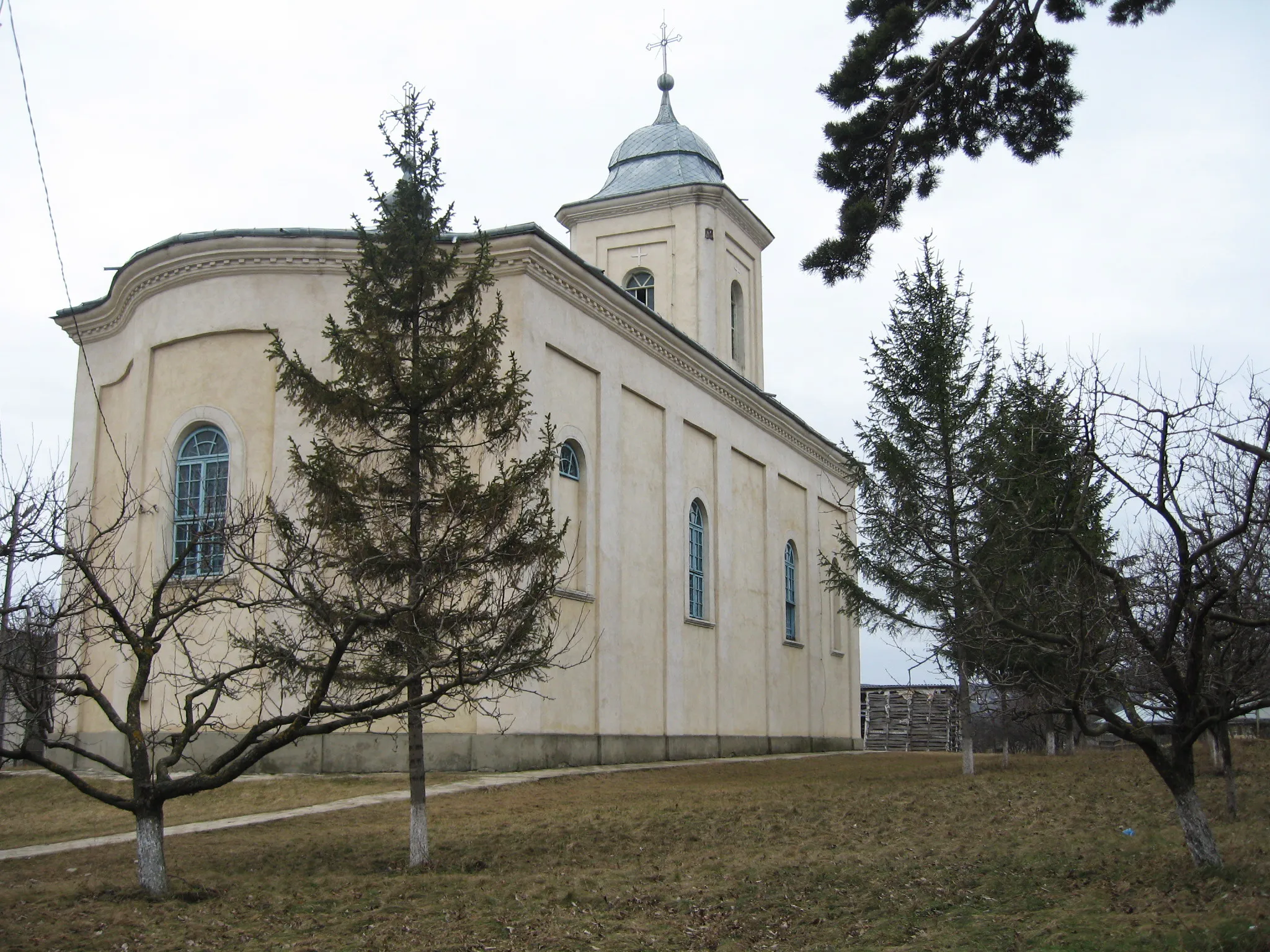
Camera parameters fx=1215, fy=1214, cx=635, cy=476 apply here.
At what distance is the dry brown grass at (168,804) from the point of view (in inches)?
659

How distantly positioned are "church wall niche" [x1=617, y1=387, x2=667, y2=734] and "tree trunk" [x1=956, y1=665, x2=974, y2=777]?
655 centimetres

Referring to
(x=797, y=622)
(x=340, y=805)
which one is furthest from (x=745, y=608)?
(x=340, y=805)

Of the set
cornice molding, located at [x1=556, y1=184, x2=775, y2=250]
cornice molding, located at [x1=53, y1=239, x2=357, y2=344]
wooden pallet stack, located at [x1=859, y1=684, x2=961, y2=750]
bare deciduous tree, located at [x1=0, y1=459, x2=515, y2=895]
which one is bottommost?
wooden pallet stack, located at [x1=859, y1=684, x2=961, y2=750]

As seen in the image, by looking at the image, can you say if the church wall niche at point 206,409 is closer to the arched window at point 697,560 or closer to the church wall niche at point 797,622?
the arched window at point 697,560

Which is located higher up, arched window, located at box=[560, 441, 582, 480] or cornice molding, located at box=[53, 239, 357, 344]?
cornice molding, located at box=[53, 239, 357, 344]

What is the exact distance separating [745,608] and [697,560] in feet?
8.89

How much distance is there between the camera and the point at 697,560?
2994 cm

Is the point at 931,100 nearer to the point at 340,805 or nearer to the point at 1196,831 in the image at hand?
the point at 1196,831

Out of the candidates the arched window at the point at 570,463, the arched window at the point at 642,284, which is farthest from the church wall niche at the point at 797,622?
the arched window at the point at 570,463

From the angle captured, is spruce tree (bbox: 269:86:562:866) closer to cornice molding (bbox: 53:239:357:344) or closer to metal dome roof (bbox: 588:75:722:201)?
cornice molding (bbox: 53:239:357:344)

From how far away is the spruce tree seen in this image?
1294cm

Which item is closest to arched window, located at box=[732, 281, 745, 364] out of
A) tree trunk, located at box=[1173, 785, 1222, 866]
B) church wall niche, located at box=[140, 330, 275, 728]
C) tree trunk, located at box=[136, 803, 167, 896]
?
church wall niche, located at box=[140, 330, 275, 728]

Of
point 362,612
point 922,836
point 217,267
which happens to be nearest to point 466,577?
point 362,612

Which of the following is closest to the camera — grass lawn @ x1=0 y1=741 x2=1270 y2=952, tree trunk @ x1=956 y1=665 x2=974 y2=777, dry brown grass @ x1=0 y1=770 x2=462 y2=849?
grass lawn @ x1=0 y1=741 x2=1270 y2=952
